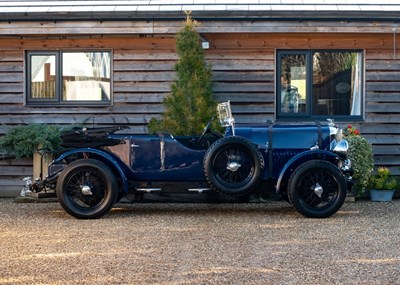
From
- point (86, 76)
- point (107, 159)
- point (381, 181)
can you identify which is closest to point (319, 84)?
point (381, 181)

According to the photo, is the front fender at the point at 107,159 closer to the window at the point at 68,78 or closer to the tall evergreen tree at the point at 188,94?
the tall evergreen tree at the point at 188,94

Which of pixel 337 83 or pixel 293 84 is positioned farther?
pixel 337 83

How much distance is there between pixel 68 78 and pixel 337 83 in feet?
15.5

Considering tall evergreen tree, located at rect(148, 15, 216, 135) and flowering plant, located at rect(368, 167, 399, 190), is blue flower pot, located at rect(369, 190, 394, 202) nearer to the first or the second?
flowering plant, located at rect(368, 167, 399, 190)

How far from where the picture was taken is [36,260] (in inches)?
295

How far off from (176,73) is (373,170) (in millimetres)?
3761

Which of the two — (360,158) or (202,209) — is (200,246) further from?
(360,158)

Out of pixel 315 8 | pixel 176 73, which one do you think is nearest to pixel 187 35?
pixel 176 73

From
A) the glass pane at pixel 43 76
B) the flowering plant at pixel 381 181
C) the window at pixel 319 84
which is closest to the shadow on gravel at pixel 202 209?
the flowering plant at pixel 381 181

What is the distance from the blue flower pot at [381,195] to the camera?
13.0m

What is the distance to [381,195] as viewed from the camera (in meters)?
13.1

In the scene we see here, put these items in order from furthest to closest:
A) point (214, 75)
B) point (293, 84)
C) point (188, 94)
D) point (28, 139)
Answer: point (293, 84) → point (214, 75) → point (28, 139) → point (188, 94)

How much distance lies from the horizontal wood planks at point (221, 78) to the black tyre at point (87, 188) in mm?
3128

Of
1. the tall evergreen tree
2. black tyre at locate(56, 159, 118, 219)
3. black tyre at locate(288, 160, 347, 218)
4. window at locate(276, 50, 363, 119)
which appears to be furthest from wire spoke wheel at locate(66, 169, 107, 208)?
window at locate(276, 50, 363, 119)
